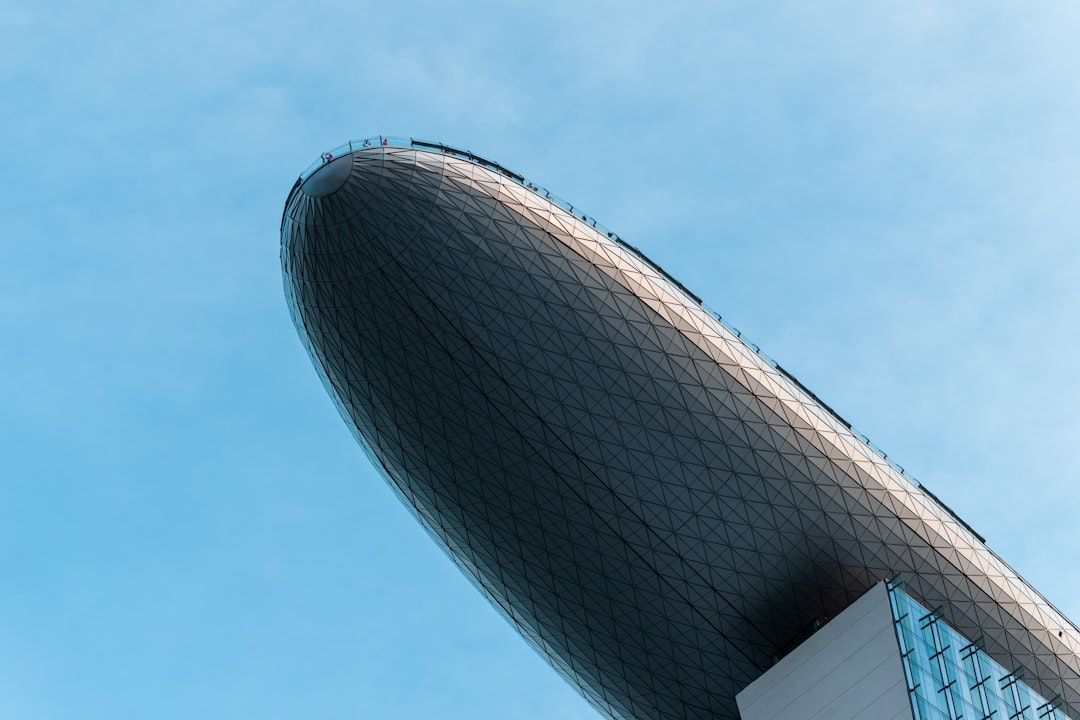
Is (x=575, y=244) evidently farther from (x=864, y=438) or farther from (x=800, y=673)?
(x=800, y=673)

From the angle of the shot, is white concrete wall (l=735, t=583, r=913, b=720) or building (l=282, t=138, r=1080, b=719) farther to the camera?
building (l=282, t=138, r=1080, b=719)

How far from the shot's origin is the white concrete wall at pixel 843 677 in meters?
67.3

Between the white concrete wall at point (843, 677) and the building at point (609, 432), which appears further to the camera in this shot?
the building at point (609, 432)

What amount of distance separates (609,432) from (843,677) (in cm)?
1470

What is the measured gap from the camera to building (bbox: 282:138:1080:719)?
230 feet

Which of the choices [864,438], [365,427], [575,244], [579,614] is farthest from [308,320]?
[864,438]

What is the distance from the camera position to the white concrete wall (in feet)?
221

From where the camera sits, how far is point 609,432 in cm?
7094

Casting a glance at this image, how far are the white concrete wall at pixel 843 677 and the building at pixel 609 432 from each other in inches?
49.8

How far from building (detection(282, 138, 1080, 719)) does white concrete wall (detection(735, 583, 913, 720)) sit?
4.15 ft

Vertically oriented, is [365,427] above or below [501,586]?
above

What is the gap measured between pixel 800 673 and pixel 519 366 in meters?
18.6

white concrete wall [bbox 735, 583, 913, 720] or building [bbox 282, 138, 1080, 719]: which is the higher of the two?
building [bbox 282, 138, 1080, 719]

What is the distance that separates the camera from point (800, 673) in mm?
71188
